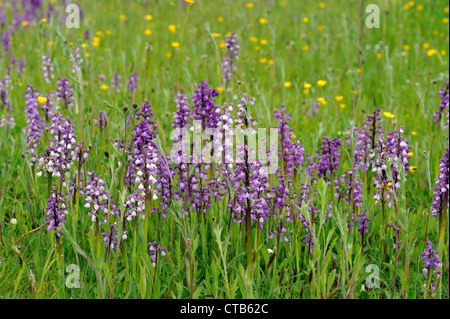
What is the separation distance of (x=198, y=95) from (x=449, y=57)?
15.1 feet

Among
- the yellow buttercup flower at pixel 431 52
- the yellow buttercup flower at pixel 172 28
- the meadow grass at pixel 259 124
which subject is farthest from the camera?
the yellow buttercup flower at pixel 172 28

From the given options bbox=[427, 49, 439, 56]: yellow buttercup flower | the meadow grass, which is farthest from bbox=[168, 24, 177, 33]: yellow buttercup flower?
bbox=[427, 49, 439, 56]: yellow buttercup flower

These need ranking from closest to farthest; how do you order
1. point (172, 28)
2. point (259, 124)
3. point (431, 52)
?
1. point (259, 124)
2. point (431, 52)
3. point (172, 28)

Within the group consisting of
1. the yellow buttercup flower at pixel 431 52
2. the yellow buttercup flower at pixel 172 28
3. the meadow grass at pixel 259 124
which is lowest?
the meadow grass at pixel 259 124

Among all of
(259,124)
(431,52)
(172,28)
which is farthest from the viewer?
(172,28)

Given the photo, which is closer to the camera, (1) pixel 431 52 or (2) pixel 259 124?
(2) pixel 259 124

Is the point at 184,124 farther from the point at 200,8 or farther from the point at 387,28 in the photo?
the point at 200,8

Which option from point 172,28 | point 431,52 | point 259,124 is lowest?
point 259,124

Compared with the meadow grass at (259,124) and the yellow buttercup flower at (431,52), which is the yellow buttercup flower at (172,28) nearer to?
the meadow grass at (259,124)

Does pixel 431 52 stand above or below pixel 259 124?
above

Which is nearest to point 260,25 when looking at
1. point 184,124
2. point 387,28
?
point 387,28

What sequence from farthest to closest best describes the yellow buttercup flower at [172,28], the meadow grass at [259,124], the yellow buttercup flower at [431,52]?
the yellow buttercup flower at [172,28] → the yellow buttercup flower at [431,52] → the meadow grass at [259,124]

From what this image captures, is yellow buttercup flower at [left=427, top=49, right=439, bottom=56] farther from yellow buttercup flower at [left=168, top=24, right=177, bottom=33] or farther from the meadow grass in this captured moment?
yellow buttercup flower at [left=168, top=24, right=177, bottom=33]

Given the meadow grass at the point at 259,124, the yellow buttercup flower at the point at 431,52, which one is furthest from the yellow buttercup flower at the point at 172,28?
the yellow buttercup flower at the point at 431,52
